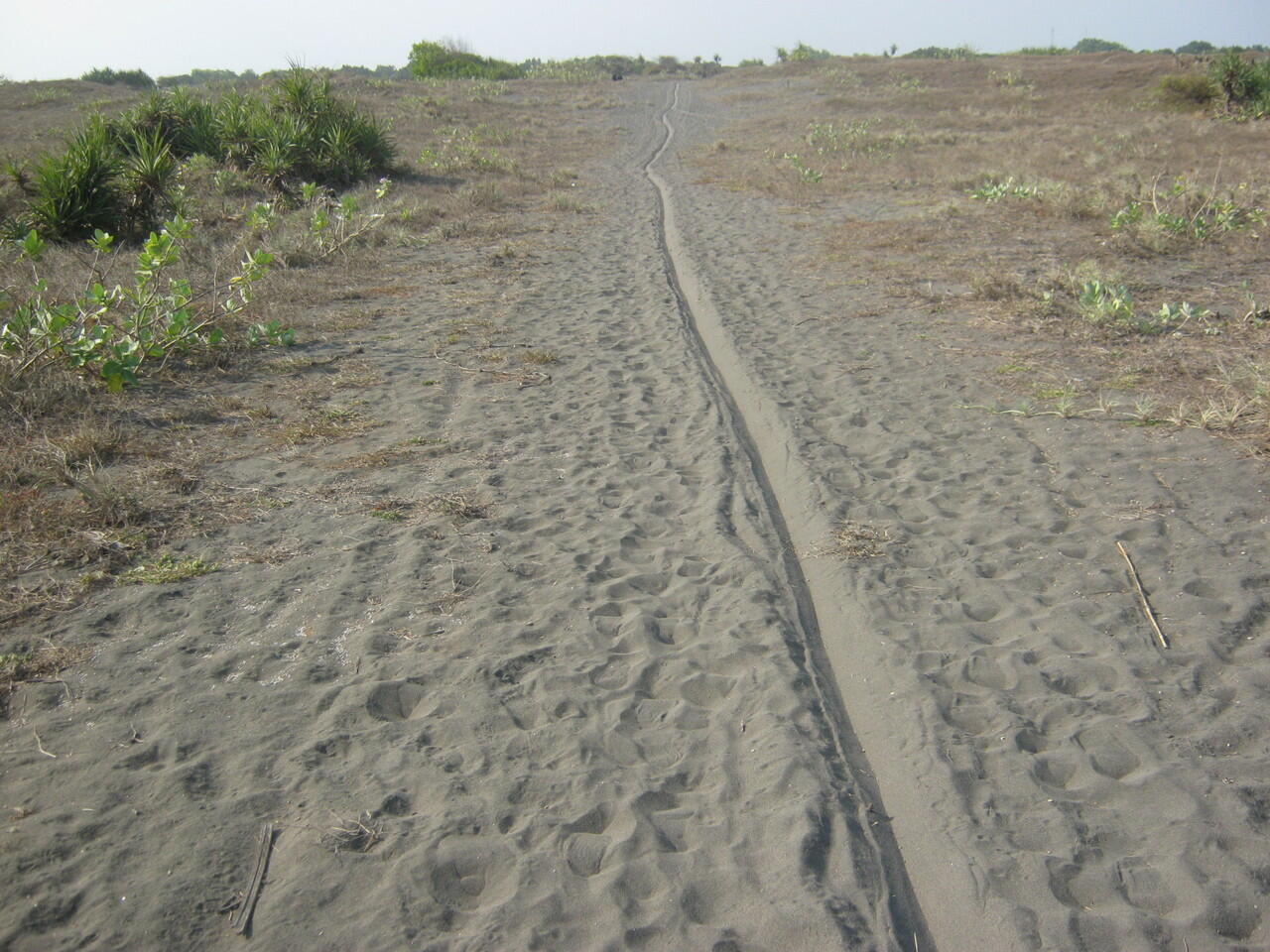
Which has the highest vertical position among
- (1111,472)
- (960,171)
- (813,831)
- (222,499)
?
(960,171)

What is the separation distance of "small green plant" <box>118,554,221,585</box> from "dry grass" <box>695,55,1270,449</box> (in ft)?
19.2

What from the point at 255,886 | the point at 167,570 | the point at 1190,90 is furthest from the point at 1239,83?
the point at 255,886

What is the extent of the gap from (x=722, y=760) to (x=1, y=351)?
5751mm

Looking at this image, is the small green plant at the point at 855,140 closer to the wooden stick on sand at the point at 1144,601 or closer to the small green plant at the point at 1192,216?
the small green plant at the point at 1192,216

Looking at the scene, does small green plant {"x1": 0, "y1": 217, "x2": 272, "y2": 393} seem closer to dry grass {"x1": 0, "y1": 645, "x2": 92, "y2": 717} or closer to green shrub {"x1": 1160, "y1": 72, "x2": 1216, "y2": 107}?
dry grass {"x1": 0, "y1": 645, "x2": 92, "y2": 717}

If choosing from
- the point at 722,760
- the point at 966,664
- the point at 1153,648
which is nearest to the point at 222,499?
the point at 722,760

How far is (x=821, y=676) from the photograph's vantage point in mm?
3803

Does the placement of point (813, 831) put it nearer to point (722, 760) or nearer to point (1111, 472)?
point (722, 760)

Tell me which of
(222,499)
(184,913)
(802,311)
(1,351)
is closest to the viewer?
(184,913)

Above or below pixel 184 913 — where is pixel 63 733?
above

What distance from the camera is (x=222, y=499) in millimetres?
4934

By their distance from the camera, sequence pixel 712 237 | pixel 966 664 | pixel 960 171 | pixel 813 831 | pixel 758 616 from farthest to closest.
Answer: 1. pixel 960 171
2. pixel 712 237
3. pixel 758 616
4. pixel 966 664
5. pixel 813 831

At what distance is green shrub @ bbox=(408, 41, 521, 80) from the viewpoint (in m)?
49.7

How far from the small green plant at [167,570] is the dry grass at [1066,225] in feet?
19.2
